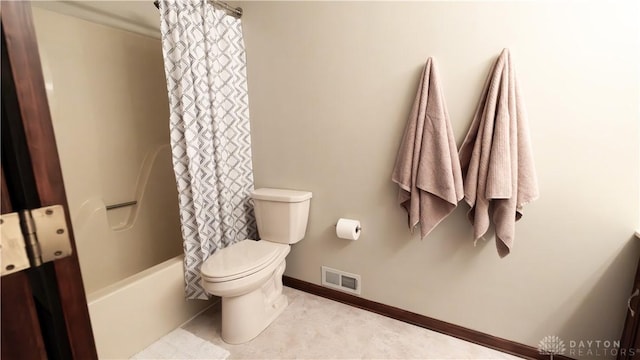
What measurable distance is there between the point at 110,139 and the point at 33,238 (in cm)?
177

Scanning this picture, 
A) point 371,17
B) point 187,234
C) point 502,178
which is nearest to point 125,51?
point 187,234

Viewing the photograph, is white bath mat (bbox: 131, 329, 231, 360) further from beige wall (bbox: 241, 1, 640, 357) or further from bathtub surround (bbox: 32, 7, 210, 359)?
beige wall (bbox: 241, 1, 640, 357)

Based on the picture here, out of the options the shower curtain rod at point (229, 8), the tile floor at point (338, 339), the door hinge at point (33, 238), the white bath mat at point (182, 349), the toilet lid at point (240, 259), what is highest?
the shower curtain rod at point (229, 8)

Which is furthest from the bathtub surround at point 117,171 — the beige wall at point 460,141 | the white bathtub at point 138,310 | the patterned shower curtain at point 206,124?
the beige wall at point 460,141

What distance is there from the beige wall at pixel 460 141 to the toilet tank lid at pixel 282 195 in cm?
7

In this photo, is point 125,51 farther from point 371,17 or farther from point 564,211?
point 564,211

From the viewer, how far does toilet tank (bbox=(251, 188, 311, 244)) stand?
1.79m

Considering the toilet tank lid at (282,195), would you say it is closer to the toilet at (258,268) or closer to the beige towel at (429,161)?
the toilet at (258,268)

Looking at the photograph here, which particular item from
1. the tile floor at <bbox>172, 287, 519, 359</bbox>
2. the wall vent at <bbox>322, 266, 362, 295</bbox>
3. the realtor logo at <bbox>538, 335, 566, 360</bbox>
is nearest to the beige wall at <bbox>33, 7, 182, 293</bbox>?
the tile floor at <bbox>172, 287, 519, 359</bbox>

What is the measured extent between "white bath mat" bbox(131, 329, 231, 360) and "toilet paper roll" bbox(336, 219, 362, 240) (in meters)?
0.87

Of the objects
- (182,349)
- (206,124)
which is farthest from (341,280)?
(206,124)

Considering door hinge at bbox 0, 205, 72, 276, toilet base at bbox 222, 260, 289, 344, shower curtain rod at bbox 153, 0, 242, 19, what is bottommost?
toilet base at bbox 222, 260, 289, 344

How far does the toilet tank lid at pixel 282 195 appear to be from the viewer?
1778 mm

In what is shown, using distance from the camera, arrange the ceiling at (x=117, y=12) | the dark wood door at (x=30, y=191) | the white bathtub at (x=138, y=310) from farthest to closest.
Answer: the ceiling at (x=117, y=12), the white bathtub at (x=138, y=310), the dark wood door at (x=30, y=191)
